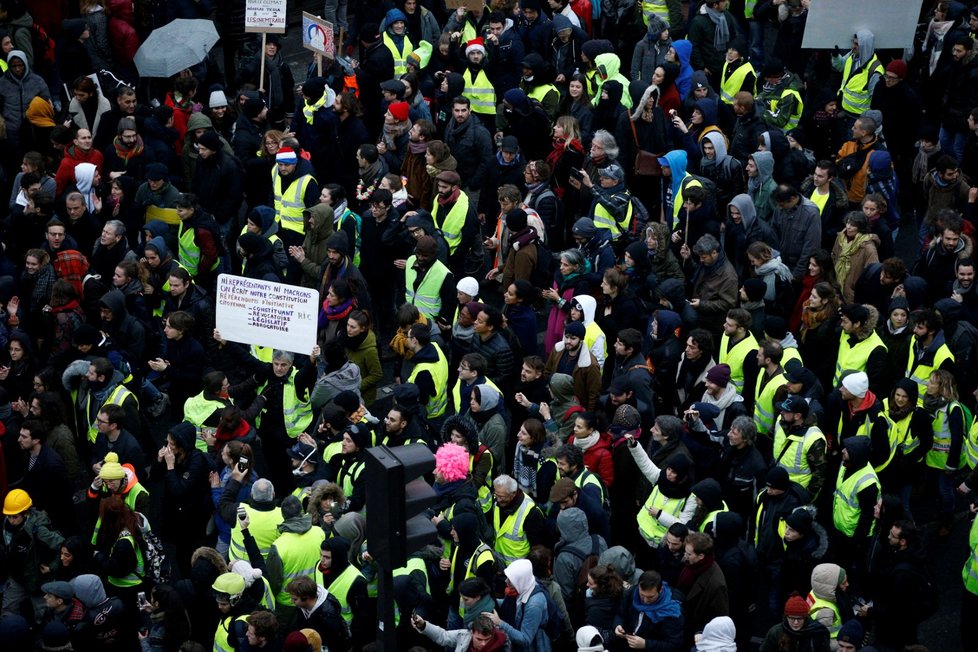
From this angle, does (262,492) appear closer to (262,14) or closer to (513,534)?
(513,534)

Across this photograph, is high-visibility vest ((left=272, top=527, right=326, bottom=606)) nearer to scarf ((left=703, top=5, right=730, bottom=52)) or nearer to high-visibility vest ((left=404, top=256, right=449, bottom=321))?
high-visibility vest ((left=404, top=256, right=449, bottom=321))

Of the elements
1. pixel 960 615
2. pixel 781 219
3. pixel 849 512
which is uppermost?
pixel 781 219

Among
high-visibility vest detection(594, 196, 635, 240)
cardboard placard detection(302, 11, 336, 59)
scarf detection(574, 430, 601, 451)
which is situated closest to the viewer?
scarf detection(574, 430, 601, 451)

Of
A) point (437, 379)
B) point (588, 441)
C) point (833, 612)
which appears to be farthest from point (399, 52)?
point (833, 612)

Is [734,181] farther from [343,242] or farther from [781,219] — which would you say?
[343,242]

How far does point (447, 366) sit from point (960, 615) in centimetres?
440

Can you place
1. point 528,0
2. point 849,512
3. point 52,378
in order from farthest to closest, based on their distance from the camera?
1. point 528,0
2. point 52,378
3. point 849,512

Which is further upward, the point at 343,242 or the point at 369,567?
the point at 343,242

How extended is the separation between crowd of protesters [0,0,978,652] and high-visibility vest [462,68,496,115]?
0.05 m

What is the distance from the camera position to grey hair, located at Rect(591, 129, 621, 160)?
47.5 ft

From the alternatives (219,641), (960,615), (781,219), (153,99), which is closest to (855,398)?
(960,615)

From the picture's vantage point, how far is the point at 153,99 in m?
18.0

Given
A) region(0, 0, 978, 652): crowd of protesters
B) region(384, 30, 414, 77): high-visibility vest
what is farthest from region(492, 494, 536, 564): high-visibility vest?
region(384, 30, 414, 77): high-visibility vest

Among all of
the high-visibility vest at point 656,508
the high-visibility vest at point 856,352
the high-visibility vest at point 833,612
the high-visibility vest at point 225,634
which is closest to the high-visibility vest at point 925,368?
the high-visibility vest at point 856,352
